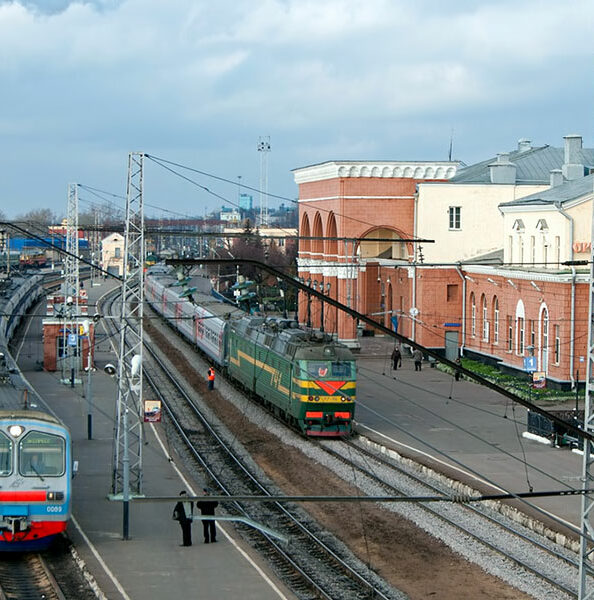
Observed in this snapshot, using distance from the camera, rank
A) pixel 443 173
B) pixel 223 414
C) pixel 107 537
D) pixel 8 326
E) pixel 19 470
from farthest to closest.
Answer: pixel 443 173 < pixel 8 326 < pixel 223 414 < pixel 107 537 < pixel 19 470

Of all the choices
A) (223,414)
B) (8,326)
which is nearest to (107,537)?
(223,414)

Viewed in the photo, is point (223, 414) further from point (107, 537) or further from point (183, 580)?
point (183, 580)

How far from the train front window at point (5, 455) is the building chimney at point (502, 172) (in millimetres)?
41283

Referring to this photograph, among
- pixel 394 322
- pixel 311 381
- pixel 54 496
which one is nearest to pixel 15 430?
pixel 54 496

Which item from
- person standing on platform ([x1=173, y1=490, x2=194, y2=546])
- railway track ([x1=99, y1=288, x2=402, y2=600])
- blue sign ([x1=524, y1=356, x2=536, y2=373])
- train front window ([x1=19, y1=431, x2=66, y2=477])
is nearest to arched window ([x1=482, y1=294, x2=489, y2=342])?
blue sign ([x1=524, y1=356, x2=536, y2=373])

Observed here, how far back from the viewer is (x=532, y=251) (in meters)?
46.1

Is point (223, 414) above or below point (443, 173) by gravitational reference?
below

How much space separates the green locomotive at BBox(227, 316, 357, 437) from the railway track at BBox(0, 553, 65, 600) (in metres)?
12.1

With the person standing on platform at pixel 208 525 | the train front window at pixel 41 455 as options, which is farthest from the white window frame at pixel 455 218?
the train front window at pixel 41 455

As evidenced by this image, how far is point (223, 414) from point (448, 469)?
12.9m

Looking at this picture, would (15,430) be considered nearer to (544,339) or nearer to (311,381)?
(311,381)

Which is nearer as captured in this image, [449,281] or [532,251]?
[532,251]

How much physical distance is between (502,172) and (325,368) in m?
28.5

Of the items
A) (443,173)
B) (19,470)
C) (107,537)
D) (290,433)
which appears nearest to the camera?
(19,470)
